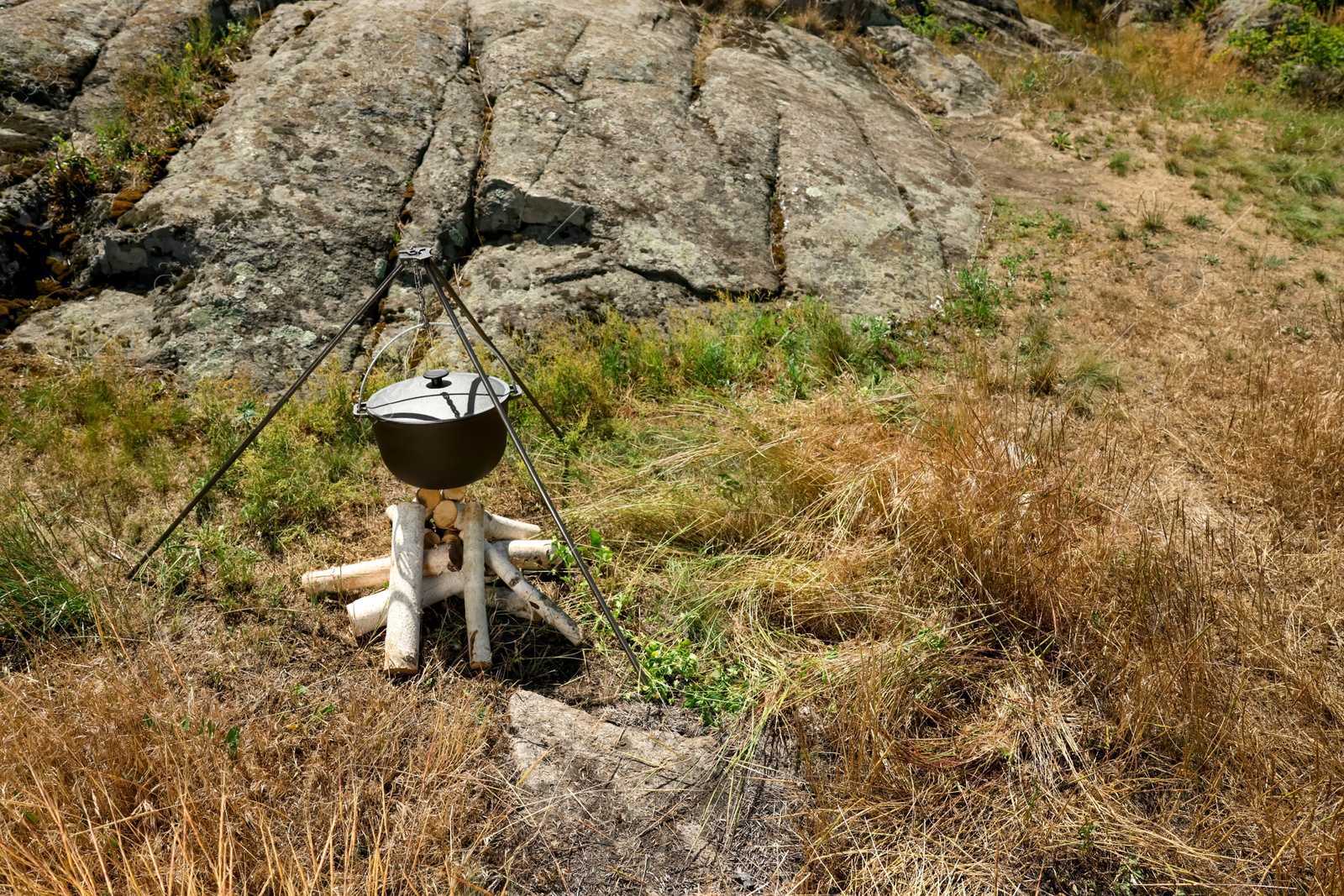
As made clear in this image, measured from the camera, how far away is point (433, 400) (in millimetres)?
3070

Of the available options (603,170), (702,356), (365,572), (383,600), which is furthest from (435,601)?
(603,170)

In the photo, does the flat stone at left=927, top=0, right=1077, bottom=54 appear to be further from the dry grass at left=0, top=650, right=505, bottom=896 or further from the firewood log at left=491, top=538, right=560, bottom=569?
the dry grass at left=0, top=650, right=505, bottom=896

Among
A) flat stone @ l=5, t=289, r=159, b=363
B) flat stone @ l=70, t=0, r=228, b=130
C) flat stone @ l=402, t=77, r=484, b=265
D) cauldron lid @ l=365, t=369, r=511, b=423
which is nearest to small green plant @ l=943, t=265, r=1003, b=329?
flat stone @ l=402, t=77, r=484, b=265

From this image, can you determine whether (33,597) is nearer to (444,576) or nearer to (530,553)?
(444,576)

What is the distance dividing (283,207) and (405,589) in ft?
9.87

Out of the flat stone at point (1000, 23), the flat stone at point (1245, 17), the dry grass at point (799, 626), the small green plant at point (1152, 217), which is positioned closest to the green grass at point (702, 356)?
the dry grass at point (799, 626)

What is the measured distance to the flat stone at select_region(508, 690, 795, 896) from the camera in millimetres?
2445

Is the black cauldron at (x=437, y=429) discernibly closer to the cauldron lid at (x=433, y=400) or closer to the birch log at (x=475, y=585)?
the cauldron lid at (x=433, y=400)

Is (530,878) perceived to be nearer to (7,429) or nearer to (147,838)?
(147,838)

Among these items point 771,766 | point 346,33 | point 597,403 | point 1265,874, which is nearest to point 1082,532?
point 1265,874

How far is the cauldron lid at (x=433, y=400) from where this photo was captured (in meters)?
2.99

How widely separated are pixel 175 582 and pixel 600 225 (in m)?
3.32

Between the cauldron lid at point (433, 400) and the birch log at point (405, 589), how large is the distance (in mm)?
480

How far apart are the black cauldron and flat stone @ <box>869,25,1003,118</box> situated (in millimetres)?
7205
